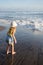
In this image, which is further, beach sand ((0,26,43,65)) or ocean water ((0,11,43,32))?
ocean water ((0,11,43,32))

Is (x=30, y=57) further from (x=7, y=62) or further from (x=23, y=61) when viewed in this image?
(x=7, y=62)

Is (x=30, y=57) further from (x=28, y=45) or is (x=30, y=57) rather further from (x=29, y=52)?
(x=28, y=45)

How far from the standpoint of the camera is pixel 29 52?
6.88 m

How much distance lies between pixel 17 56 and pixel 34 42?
2052mm

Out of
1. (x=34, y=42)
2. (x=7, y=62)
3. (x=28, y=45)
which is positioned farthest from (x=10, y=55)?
(x=34, y=42)

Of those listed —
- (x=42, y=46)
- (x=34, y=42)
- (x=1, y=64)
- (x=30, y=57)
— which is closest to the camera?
(x=1, y=64)

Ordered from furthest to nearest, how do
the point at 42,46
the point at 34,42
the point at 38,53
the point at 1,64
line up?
the point at 34,42
the point at 42,46
the point at 38,53
the point at 1,64

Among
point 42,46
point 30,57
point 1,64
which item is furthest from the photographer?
point 42,46

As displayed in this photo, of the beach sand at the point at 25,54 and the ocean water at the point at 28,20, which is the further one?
the ocean water at the point at 28,20

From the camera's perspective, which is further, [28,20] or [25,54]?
[28,20]

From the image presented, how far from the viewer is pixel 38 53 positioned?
6766 millimetres

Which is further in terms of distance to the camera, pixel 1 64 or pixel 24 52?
pixel 24 52

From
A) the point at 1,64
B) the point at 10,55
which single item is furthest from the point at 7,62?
the point at 10,55

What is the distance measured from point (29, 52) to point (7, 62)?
1.25 m
